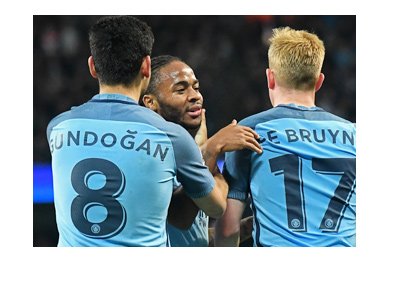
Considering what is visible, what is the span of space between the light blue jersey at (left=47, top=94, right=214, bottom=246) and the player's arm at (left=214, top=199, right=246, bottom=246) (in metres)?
0.46

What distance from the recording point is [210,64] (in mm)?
9320

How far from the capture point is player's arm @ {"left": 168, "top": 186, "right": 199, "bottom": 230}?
5.04 m

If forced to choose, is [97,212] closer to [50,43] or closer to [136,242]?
[136,242]

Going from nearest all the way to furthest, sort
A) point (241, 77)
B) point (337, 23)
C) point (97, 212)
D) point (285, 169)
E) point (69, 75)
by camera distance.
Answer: point (97, 212) → point (285, 169) → point (337, 23) → point (69, 75) → point (241, 77)

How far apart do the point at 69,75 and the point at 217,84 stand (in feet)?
Answer: 6.20

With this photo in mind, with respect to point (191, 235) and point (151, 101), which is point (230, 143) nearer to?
point (191, 235)

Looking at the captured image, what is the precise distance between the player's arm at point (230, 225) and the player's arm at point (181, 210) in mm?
237

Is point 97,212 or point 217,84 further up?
point 217,84

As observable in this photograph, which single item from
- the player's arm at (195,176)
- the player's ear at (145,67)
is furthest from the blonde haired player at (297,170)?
the player's ear at (145,67)

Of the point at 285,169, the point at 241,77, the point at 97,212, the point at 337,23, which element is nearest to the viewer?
the point at 97,212

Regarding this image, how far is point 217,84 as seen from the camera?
9.38 m

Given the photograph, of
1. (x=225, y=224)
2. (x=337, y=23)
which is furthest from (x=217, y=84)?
(x=225, y=224)

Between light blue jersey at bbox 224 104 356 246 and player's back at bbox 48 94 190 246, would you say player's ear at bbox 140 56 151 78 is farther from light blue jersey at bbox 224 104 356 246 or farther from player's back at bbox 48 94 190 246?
light blue jersey at bbox 224 104 356 246

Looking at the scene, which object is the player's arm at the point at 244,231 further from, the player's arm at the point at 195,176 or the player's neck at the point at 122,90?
the player's neck at the point at 122,90
